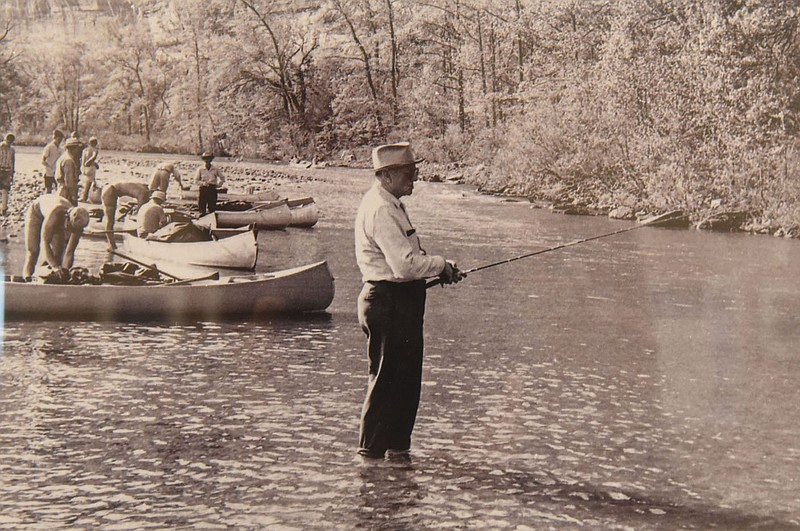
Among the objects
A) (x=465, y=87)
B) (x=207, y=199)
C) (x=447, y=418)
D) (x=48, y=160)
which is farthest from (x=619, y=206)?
(x=447, y=418)

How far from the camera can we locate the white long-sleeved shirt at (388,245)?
4.82 meters

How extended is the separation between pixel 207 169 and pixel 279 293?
27.6 feet

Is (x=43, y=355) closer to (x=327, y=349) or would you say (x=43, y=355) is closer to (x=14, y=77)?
(x=327, y=349)

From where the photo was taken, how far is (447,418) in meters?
6.50

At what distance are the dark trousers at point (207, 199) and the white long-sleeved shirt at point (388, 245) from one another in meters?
13.4

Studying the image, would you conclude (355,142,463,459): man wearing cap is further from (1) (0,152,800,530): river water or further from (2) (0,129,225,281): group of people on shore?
(2) (0,129,225,281): group of people on shore

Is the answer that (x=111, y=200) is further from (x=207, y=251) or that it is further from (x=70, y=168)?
(x=207, y=251)

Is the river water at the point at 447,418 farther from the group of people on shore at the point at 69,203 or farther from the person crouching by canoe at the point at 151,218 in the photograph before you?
the person crouching by canoe at the point at 151,218

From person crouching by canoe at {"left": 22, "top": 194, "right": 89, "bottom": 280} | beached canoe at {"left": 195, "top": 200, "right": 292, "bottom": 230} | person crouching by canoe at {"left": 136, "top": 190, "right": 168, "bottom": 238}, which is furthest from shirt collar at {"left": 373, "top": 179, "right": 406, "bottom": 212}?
beached canoe at {"left": 195, "top": 200, "right": 292, "bottom": 230}

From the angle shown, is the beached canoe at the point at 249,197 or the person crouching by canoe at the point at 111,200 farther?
the beached canoe at the point at 249,197

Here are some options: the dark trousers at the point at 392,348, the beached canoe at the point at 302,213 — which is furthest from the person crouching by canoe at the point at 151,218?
the dark trousers at the point at 392,348

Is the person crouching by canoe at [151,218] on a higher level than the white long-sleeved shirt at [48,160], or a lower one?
lower

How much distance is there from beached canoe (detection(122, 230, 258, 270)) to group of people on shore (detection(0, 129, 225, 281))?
1.32 ft

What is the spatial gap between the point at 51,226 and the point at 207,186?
768 centimetres
